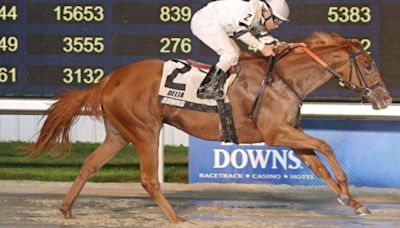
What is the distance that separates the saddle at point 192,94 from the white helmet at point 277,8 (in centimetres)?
55

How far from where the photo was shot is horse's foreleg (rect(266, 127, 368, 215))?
28.2ft

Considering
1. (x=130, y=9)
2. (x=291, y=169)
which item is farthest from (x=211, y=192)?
(x=130, y=9)

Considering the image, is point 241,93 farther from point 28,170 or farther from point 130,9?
point 28,170

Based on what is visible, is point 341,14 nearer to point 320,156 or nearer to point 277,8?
point 320,156

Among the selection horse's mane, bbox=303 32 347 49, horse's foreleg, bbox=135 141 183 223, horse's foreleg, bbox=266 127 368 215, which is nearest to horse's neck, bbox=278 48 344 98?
horse's mane, bbox=303 32 347 49

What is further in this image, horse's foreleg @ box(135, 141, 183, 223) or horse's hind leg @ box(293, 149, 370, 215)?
horse's foreleg @ box(135, 141, 183, 223)

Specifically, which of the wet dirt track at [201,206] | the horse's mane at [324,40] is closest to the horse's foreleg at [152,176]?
the wet dirt track at [201,206]

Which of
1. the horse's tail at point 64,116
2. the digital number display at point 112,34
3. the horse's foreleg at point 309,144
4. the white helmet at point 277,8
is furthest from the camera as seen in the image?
the digital number display at point 112,34

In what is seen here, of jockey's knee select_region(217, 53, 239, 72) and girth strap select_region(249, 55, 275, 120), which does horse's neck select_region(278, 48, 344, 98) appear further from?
jockey's knee select_region(217, 53, 239, 72)

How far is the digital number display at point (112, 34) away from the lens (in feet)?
35.4

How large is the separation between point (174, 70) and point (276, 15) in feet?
3.17

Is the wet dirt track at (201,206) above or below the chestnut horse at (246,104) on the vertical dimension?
below

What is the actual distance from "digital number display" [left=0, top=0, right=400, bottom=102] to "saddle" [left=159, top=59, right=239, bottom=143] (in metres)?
1.88

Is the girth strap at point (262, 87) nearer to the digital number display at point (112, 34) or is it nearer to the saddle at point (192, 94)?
the saddle at point (192, 94)
